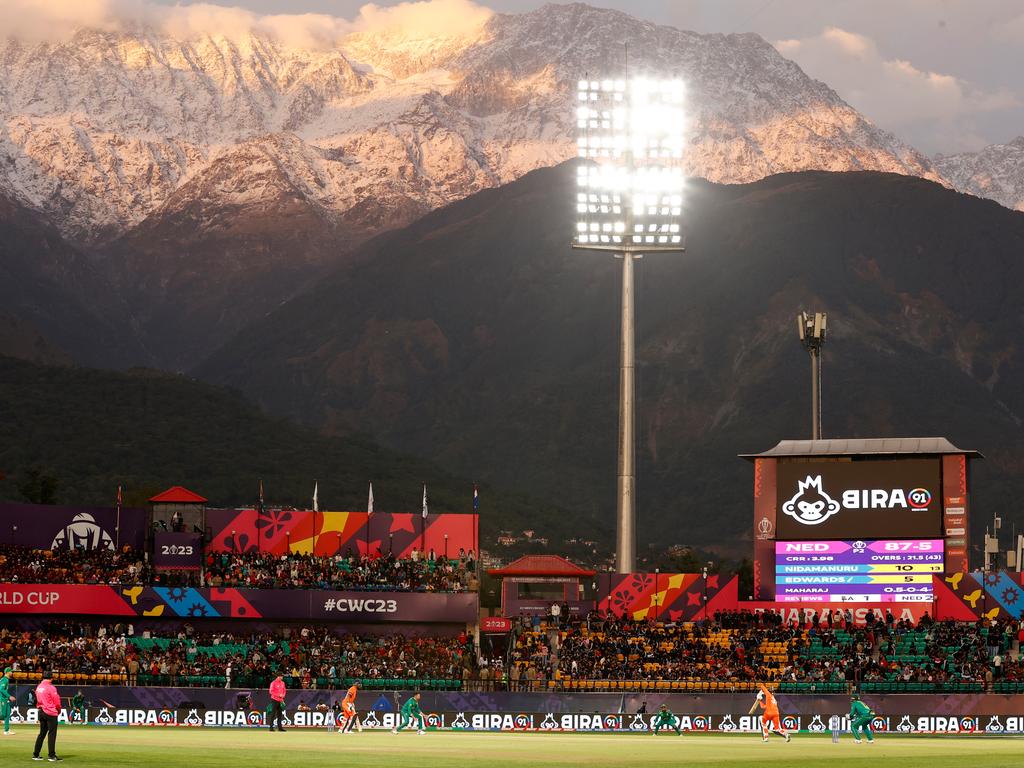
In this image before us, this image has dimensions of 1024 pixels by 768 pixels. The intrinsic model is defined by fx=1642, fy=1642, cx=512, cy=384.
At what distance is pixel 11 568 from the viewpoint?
292 feet

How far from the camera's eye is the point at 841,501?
83312 millimetres

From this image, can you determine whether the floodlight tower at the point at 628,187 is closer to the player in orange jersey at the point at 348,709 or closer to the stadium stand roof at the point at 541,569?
the stadium stand roof at the point at 541,569

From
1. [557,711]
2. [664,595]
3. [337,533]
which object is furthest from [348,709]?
[337,533]

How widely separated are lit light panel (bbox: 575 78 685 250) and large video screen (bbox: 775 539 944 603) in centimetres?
2068

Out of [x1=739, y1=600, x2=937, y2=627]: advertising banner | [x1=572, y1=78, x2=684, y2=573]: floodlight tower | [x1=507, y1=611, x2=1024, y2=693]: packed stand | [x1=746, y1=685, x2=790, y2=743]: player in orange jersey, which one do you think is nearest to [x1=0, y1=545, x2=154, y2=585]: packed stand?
[x1=507, y1=611, x2=1024, y2=693]: packed stand

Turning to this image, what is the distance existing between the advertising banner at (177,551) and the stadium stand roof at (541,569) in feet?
54.6

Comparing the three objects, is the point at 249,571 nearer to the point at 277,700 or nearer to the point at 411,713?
the point at 411,713

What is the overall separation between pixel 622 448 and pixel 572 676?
18.0m

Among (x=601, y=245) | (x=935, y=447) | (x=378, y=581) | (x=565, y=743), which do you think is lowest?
→ (x=565, y=743)

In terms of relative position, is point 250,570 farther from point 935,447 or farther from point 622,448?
point 935,447

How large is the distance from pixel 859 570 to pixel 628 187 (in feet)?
87.3

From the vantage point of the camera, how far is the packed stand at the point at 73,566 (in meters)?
88.2

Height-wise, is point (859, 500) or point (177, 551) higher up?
point (859, 500)

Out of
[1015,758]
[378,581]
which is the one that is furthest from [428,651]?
[1015,758]
